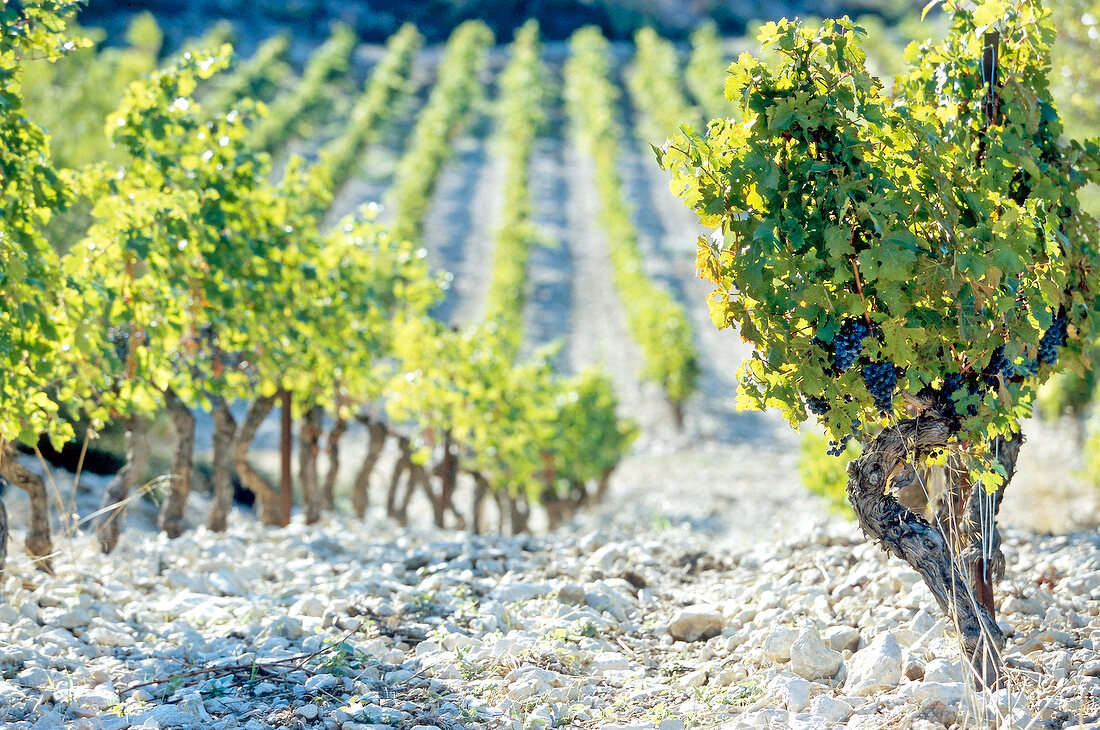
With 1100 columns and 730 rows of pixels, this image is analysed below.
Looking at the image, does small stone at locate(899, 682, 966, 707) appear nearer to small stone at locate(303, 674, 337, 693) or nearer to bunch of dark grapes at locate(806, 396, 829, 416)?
bunch of dark grapes at locate(806, 396, 829, 416)

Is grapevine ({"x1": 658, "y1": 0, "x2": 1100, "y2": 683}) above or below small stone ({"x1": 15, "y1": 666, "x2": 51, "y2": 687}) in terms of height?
above

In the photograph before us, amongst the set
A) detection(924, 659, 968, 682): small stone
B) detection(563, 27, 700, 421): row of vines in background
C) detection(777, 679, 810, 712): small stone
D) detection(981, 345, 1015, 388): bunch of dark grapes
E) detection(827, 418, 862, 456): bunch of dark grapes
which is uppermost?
detection(563, 27, 700, 421): row of vines in background

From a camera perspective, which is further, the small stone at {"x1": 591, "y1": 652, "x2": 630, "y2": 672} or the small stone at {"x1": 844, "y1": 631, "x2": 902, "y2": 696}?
the small stone at {"x1": 591, "y1": 652, "x2": 630, "y2": 672}

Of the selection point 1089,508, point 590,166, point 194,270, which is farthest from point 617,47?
point 194,270

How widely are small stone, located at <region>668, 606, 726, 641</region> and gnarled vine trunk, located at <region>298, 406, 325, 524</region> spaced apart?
5210 mm

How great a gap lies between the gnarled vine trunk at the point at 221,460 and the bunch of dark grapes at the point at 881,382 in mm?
5481

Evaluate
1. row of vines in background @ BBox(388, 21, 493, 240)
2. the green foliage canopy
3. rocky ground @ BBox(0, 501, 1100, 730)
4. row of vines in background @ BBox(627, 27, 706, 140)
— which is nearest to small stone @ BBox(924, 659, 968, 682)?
rocky ground @ BBox(0, 501, 1100, 730)

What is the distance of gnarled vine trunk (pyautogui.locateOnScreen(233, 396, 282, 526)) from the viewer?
859 centimetres

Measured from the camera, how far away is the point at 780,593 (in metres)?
5.24

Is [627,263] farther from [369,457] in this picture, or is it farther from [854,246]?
[854,246]

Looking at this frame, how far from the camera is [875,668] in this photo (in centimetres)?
400

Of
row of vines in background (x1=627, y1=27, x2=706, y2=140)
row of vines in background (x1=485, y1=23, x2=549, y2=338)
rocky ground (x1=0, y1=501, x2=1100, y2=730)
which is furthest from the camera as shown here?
row of vines in background (x1=627, y1=27, x2=706, y2=140)

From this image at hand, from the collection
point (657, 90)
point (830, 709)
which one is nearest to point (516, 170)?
point (657, 90)

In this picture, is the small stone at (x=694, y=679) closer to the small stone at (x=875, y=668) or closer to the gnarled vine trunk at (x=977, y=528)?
the small stone at (x=875, y=668)
